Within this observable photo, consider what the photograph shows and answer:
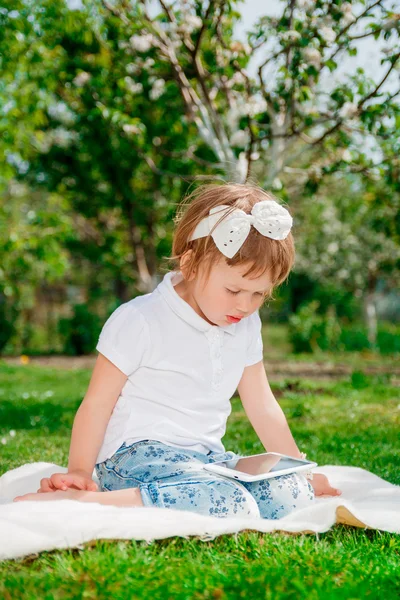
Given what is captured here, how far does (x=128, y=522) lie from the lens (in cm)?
211

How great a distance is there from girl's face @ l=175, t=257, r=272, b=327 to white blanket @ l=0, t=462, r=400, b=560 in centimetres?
72

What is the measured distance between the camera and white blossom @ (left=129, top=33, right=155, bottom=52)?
5.76 meters

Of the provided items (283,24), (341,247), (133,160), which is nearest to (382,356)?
(341,247)

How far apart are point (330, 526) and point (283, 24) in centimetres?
406

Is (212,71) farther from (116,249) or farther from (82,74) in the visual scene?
(116,249)

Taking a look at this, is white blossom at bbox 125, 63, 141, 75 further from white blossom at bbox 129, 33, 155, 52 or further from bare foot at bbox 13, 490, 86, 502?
bare foot at bbox 13, 490, 86, 502

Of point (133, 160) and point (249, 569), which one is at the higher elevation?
point (133, 160)

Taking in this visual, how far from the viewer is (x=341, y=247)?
15539mm

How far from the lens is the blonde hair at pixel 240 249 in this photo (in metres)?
2.54

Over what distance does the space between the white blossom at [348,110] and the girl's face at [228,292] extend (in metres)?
3.26

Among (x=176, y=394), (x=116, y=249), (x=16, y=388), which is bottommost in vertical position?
(x=16, y=388)

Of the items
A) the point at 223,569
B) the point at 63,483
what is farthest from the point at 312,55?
the point at 223,569

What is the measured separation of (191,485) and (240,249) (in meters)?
0.84

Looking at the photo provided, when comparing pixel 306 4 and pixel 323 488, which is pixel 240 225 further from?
pixel 306 4
